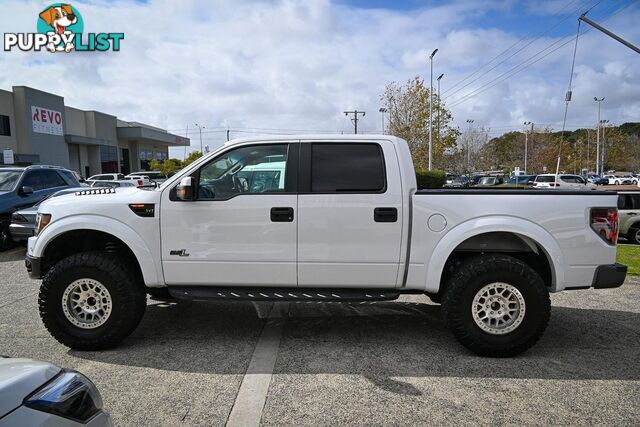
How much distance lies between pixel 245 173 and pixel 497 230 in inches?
94.9

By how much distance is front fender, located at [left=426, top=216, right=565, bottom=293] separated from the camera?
13.8 ft

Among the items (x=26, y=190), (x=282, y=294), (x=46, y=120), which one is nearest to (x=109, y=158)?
(x=46, y=120)

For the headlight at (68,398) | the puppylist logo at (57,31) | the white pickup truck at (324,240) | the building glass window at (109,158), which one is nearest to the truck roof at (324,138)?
the white pickup truck at (324,240)

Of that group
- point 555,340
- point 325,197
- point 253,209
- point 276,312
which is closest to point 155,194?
point 253,209

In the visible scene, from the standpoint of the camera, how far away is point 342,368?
4035 mm

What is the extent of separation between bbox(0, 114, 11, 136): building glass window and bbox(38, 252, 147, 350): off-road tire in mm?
37164

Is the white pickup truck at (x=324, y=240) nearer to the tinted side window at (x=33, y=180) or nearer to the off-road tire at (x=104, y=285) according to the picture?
the off-road tire at (x=104, y=285)

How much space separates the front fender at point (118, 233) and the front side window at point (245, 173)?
2.43 feet

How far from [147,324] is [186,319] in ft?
1.40

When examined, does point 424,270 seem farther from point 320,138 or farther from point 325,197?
point 320,138

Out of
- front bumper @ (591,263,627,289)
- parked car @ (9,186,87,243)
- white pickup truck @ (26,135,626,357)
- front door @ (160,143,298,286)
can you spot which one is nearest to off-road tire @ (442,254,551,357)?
white pickup truck @ (26,135,626,357)

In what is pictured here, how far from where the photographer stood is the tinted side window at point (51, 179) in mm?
11430

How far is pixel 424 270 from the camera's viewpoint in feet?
14.2

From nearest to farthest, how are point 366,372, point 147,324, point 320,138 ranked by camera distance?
point 366,372
point 320,138
point 147,324
